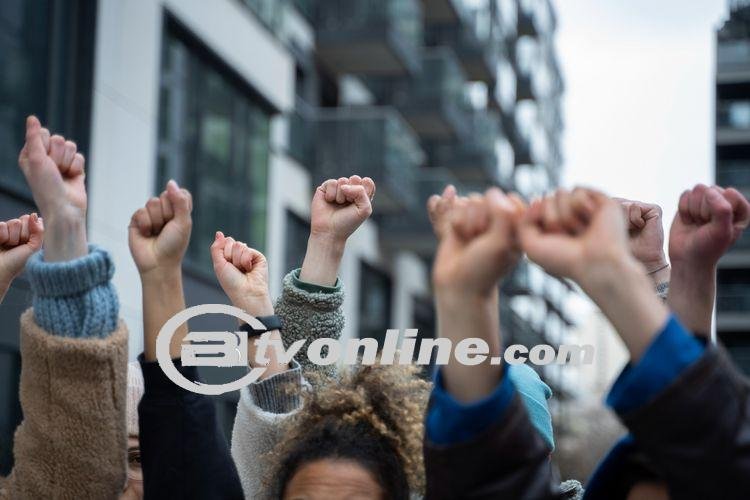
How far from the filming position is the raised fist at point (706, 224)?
2.47 metres

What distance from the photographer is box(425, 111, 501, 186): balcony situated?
105 ft

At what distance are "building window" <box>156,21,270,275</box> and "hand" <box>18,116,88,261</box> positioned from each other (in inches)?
426

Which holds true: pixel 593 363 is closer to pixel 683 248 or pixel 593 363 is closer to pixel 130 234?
pixel 683 248

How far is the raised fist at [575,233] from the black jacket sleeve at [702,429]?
204mm

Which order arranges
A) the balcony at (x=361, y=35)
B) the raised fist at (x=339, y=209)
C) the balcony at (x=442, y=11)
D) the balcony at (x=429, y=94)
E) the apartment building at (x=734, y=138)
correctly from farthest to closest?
the apartment building at (x=734, y=138), the balcony at (x=442, y=11), the balcony at (x=429, y=94), the balcony at (x=361, y=35), the raised fist at (x=339, y=209)

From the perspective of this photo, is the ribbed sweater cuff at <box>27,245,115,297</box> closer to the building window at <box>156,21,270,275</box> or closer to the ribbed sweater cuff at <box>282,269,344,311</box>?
the ribbed sweater cuff at <box>282,269,344,311</box>

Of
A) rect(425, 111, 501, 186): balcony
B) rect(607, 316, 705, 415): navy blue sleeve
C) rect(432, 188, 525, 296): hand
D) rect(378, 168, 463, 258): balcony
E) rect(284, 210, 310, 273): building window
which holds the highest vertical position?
rect(425, 111, 501, 186): balcony

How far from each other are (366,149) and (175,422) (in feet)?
64.1

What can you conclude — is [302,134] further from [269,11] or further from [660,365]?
[660,365]

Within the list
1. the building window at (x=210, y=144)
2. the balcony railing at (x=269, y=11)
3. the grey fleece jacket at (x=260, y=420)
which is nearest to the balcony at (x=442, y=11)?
the balcony railing at (x=269, y=11)

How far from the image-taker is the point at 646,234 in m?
3.46

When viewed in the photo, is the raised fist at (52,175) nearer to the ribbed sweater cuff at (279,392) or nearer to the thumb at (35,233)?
the ribbed sweater cuff at (279,392)

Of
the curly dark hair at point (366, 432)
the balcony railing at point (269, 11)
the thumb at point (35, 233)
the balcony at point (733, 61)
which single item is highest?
the balcony at point (733, 61)

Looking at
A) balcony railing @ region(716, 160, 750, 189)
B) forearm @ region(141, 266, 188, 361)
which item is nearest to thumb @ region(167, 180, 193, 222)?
forearm @ region(141, 266, 188, 361)
